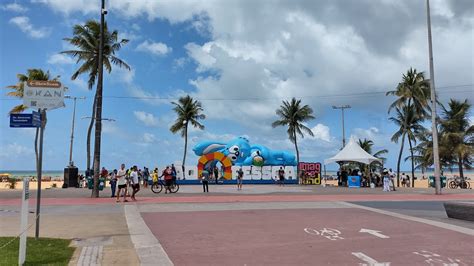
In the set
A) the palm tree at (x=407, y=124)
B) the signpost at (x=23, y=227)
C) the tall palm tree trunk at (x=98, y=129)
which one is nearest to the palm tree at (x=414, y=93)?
the palm tree at (x=407, y=124)

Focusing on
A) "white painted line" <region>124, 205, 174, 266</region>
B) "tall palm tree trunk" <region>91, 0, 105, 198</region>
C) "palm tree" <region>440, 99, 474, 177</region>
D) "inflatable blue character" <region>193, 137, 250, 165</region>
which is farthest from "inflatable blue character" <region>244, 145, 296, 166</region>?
"white painted line" <region>124, 205, 174, 266</region>

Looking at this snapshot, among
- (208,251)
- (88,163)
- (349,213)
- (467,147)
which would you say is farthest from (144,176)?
(467,147)

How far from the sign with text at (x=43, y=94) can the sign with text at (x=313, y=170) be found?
37206 millimetres

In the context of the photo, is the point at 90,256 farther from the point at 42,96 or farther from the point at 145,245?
the point at 42,96

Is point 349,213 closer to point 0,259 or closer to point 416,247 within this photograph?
point 416,247

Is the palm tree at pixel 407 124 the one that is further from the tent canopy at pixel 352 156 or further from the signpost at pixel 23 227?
the signpost at pixel 23 227

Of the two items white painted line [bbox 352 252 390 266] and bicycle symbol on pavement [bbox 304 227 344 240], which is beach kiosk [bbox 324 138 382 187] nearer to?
bicycle symbol on pavement [bbox 304 227 344 240]

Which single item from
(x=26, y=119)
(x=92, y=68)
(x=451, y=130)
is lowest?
(x=26, y=119)

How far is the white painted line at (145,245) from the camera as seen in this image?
25.7 feet

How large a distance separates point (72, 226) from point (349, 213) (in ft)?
31.1

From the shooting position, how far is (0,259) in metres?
7.43

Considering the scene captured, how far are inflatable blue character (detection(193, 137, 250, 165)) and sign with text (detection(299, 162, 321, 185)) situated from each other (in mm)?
8507

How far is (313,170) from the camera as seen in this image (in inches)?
1785

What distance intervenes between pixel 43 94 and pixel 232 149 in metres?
41.8
